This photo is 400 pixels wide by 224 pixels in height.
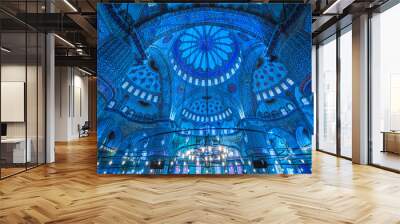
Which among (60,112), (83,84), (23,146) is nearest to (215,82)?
(23,146)

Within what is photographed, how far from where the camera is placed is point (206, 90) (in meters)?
6.33

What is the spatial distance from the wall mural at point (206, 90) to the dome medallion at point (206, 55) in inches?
0.7

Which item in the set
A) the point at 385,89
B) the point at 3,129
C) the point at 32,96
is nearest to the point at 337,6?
the point at 385,89

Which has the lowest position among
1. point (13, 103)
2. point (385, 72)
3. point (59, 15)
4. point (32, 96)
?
point (13, 103)

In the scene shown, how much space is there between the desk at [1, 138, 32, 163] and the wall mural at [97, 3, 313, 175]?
6.33 ft

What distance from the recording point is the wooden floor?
386 centimetres

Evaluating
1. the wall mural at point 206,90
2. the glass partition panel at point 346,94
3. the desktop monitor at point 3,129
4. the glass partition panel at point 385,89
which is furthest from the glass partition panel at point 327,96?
the desktop monitor at point 3,129

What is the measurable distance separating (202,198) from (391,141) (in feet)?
15.8

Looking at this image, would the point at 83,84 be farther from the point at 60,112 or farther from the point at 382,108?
the point at 382,108

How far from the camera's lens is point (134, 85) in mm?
6277

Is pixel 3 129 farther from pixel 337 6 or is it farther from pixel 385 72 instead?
pixel 385 72

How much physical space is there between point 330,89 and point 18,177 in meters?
8.40

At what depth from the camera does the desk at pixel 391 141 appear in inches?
279

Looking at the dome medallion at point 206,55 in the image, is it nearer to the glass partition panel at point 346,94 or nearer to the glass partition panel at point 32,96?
the glass partition panel at point 32,96
